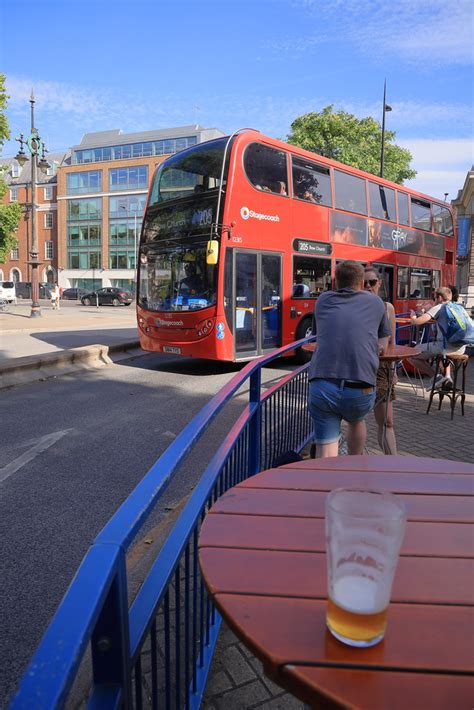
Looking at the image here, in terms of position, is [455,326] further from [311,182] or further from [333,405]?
[311,182]

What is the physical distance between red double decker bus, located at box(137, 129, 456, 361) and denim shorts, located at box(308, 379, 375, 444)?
6.09m

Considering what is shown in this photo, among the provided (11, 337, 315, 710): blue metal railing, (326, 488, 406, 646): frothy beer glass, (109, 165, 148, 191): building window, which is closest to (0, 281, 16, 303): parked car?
(109, 165, 148, 191): building window

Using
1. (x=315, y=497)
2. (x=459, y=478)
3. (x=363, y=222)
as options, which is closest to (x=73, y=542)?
(x=315, y=497)

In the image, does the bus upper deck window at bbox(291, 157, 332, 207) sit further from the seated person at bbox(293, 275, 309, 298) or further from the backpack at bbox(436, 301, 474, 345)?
the backpack at bbox(436, 301, 474, 345)

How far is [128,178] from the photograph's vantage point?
56250 mm

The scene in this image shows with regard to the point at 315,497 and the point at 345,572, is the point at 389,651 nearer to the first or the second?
the point at 345,572

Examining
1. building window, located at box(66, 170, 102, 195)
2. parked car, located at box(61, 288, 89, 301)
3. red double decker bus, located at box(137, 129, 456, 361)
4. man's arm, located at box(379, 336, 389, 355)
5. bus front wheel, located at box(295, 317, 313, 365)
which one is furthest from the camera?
building window, located at box(66, 170, 102, 195)

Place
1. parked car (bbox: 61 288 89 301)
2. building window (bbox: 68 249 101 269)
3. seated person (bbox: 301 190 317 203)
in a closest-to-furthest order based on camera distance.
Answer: seated person (bbox: 301 190 317 203)
parked car (bbox: 61 288 89 301)
building window (bbox: 68 249 101 269)

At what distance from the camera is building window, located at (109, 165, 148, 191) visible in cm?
5559

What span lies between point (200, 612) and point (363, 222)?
11.8 metres

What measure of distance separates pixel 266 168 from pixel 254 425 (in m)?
8.06

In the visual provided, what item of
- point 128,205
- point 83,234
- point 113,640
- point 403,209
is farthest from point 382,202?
point 83,234

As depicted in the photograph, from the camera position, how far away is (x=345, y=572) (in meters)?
1.04

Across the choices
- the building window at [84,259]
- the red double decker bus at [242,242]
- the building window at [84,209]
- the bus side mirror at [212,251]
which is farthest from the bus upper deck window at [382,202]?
the building window at [84,209]
